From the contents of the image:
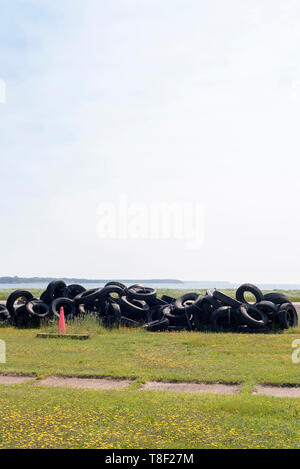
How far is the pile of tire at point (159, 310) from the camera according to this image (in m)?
17.6

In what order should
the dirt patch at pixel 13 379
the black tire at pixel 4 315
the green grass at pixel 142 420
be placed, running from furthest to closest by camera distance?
the black tire at pixel 4 315, the dirt patch at pixel 13 379, the green grass at pixel 142 420

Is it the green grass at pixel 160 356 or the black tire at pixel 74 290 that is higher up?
the black tire at pixel 74 290

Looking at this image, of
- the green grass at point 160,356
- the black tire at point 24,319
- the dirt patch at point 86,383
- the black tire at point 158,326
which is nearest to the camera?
the dirt patch at point 86,383

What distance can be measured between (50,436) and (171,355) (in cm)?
653

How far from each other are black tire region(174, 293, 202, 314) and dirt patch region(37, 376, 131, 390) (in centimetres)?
902

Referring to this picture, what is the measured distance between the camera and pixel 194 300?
20.3m

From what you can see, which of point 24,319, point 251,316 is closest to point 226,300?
point 251,316

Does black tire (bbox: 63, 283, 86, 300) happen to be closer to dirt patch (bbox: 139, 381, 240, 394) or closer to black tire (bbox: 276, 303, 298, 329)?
black tire (bbox: 276, 303, 298, 329)

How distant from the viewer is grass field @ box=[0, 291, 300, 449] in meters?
5.90

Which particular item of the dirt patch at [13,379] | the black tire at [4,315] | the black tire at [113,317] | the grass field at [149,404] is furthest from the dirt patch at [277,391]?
the black tire at [4,315]

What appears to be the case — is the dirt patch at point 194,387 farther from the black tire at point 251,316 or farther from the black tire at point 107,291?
the black tire at point 107,291

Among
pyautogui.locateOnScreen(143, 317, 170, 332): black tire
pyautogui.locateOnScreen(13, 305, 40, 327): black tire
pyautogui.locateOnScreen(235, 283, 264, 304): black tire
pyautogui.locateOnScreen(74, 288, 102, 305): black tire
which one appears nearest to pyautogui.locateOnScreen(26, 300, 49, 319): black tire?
pyautogui.locateOnScreen(13, 305, 40, 327): black tire

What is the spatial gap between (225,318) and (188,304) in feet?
7.46

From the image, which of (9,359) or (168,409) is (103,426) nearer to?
(168,409)
